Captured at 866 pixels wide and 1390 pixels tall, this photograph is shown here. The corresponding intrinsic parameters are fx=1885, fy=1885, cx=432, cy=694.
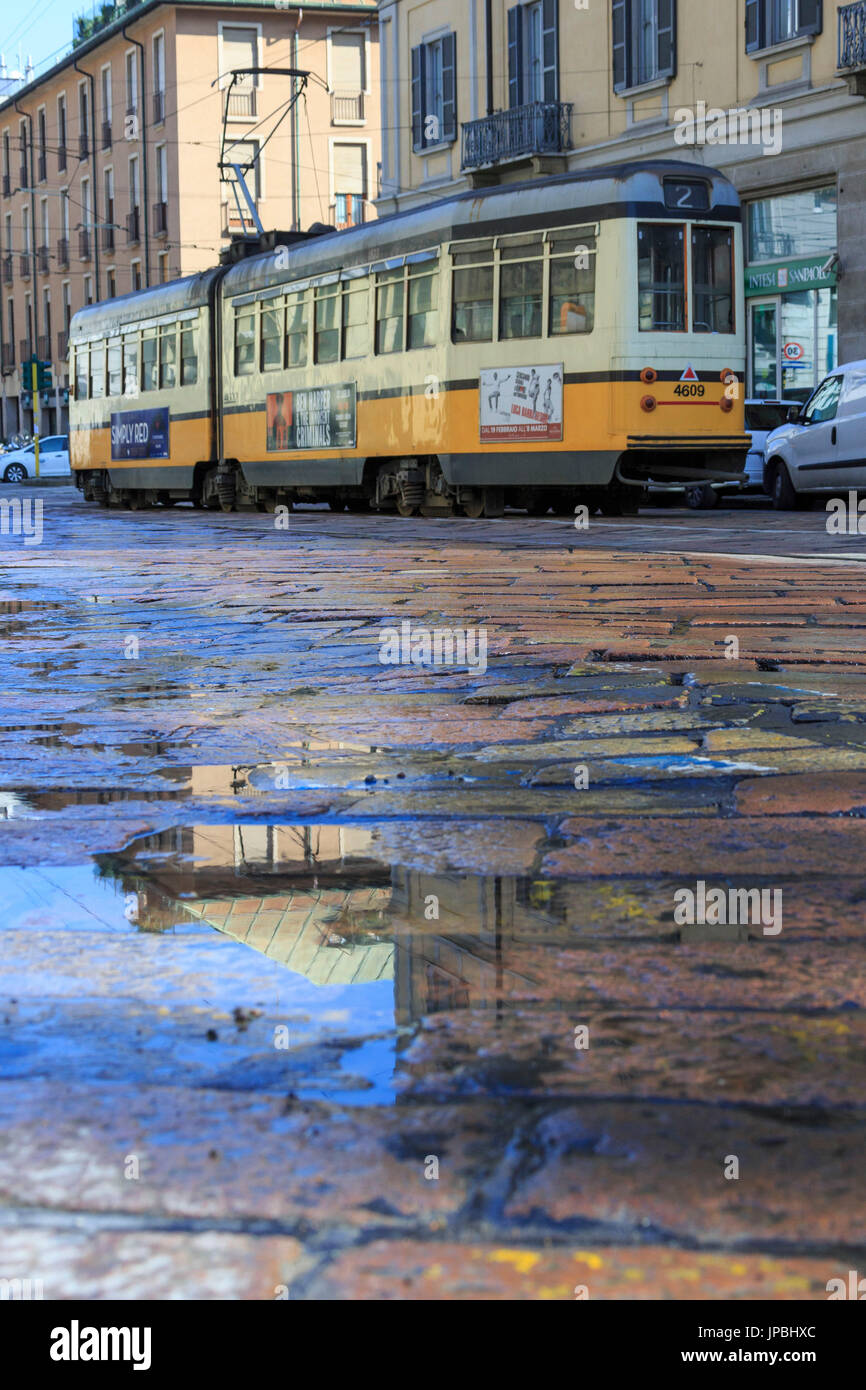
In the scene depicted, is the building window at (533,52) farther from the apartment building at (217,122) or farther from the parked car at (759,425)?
the apartment building at (217,122)

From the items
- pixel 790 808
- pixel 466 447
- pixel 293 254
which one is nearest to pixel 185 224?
pixel 293 254

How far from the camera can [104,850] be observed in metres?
3.37

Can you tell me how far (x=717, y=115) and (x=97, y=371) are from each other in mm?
10477

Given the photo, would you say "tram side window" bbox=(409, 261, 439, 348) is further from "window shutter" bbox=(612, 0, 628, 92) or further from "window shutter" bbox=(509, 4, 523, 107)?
"window shutter" bbox=(509, 4, 523, 107)

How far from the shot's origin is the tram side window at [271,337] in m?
22.3

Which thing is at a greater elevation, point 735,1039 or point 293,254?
point 293,254

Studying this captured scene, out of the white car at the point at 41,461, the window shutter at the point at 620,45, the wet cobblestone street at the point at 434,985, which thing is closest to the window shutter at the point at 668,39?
the window shutter at the point at 620,45

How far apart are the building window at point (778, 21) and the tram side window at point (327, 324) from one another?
692 cm

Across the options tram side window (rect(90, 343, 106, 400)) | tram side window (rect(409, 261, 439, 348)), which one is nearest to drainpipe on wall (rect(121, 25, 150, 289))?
tram side window (rect(90, 343, 106, 400))

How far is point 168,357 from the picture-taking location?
1015 inches

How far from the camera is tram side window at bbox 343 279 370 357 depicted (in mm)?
20234
